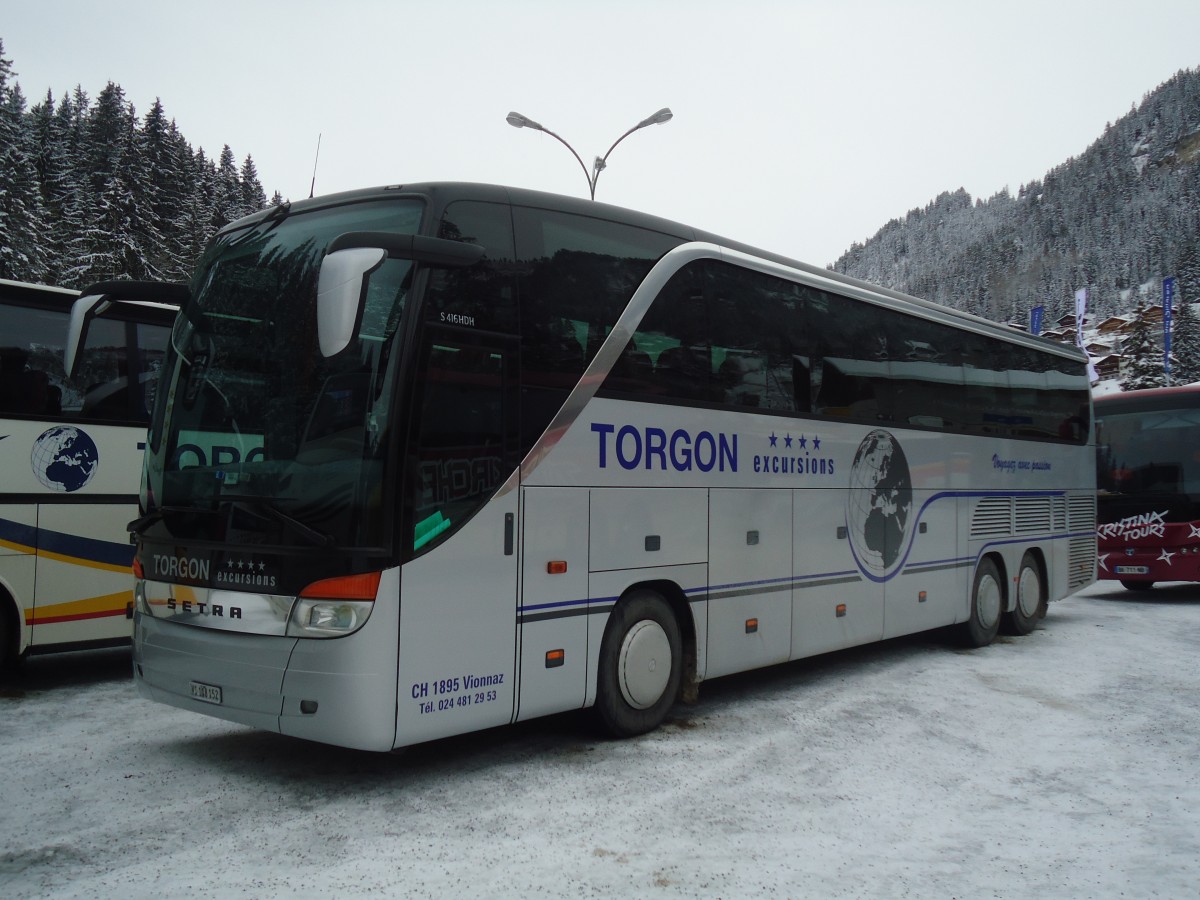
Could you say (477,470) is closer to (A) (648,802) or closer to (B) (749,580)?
(A) (648,802)

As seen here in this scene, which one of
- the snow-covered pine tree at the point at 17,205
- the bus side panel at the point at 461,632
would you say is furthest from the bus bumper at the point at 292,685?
the snow-covered pine tree at the point at 17,205

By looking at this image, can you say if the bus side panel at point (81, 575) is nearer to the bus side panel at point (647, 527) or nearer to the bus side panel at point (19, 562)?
the bus side panel at point (19, 562)

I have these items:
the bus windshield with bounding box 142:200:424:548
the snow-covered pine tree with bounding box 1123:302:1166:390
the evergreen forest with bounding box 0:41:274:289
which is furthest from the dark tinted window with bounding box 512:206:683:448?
the snow-covered pine tree with bounding box 1123:302:1166:390

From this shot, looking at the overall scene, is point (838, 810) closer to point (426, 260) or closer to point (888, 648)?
point (426, 260)

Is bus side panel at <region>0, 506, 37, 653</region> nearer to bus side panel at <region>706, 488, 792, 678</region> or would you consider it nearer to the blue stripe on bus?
the blue stripe on bus

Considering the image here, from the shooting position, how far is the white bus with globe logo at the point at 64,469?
8234 millimetres

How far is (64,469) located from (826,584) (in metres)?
6.64

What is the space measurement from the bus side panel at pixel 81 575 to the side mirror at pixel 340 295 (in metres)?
5.04

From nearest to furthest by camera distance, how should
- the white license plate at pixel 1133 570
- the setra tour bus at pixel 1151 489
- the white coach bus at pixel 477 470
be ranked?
the white coach bus at pixel 477 470
the setra tour bus at pixel 1151 489
the white license plate at pixel 1133 570

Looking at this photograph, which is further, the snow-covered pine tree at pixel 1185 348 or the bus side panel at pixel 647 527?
the snow-covered pine tree at pixel 1185 348

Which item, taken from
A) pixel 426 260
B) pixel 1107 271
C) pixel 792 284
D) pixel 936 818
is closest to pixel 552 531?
pixel 426 260

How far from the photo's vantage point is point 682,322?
24.5 ft

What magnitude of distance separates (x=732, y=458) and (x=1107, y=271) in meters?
196

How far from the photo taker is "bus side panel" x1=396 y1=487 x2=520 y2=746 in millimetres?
5500
